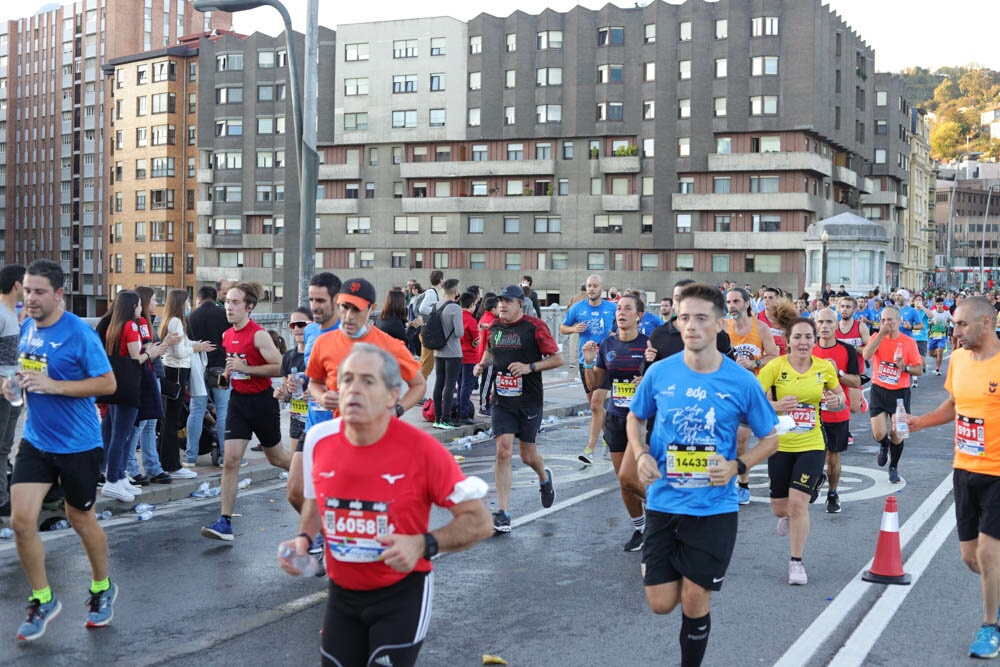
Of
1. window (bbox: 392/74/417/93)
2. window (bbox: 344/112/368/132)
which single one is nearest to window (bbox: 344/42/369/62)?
window (bbox: 392/74/417/93)

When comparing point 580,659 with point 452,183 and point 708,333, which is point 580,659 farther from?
point 452,183

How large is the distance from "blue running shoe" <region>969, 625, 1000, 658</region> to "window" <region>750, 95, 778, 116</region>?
65.1m

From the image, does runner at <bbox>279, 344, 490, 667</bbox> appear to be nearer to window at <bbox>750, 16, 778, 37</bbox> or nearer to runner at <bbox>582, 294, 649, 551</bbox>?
runner at <bbox>582, 294, 649, 551</bbox>

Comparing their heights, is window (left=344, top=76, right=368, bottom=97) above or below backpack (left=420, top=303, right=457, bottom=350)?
above

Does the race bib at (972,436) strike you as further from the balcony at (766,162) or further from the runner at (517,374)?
the balcony at (766,162)

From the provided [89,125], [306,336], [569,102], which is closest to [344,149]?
[569,102]

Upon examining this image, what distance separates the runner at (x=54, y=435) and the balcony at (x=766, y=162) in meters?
65.0

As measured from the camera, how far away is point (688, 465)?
17.5 feet

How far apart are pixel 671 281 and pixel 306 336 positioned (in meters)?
63.2

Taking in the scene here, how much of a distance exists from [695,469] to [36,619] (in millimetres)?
3809

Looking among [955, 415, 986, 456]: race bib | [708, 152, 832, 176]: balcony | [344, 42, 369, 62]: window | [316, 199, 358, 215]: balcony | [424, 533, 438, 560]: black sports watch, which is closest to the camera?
[424, 533, 438, 560]: black sports watch

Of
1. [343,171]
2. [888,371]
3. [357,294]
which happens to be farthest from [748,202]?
[357,294]

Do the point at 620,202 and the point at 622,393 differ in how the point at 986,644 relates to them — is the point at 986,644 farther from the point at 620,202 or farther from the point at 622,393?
the point at 620,202

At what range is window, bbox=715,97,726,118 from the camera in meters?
69.0
